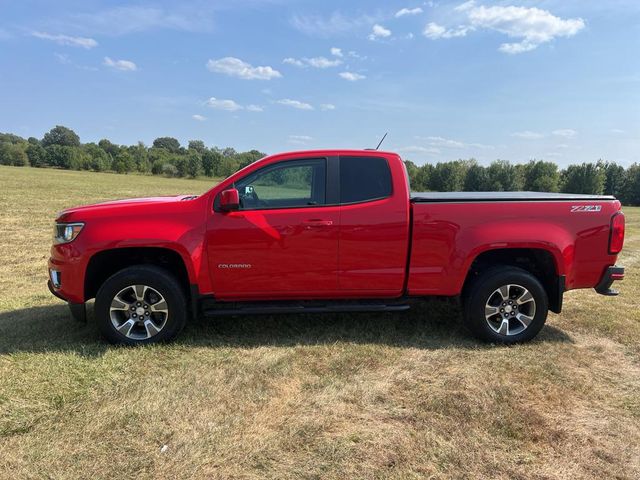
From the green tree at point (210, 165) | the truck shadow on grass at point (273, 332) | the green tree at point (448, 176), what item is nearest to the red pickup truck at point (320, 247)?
the truck shadow on grass at point (273, 332)

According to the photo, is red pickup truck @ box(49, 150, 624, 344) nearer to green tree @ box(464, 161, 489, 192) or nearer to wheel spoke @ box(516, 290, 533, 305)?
wheel spoke @ box(516, 290, 533, 305)

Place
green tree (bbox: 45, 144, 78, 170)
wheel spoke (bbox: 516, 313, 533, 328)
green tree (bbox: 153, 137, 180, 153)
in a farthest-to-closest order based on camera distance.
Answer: green tree (bbox: 153, 137, 180, 153), green tree (bbox: 45, 144, 78, 170), wheel spoke (bbox: 516, 313, 533, 328)

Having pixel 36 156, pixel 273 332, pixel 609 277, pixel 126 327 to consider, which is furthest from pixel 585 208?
pixel 36 156

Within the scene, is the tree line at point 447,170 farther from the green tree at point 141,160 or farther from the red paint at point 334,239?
the red paint at point 334,239

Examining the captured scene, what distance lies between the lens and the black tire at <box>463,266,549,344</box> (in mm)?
4480

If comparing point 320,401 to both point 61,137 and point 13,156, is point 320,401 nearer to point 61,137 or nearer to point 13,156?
point 13,156

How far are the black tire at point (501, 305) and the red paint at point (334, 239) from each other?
24 centimetres

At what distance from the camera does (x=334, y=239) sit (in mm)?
4355

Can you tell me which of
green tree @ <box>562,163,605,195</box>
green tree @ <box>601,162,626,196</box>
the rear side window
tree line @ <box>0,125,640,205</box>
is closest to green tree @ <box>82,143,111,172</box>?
tree line @ <box>0,125,640,205</box>

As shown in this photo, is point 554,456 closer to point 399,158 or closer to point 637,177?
point 399,158

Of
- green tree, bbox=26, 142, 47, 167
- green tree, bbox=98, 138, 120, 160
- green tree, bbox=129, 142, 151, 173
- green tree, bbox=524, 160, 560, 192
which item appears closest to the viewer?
green tree, bbox=524, 160, 560, 192

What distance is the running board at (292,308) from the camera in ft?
14.5

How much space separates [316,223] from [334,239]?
0.23 m

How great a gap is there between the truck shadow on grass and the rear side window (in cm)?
129
